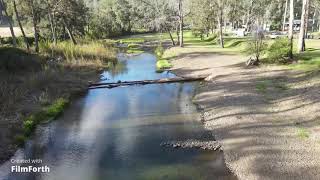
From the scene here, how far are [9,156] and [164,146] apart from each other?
7.15 metres

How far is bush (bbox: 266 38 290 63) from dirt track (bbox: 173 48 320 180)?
1636 millimetres

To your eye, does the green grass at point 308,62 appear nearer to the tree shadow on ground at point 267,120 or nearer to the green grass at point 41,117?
the tree shadow on ground at point 267,120

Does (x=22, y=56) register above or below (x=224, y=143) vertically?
above

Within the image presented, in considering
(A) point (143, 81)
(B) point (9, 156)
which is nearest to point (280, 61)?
(A) point (143, 81)

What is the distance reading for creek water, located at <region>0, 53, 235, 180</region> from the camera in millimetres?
16703

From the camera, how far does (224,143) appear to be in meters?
→ 19.5

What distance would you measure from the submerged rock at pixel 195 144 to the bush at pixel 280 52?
2060 cm

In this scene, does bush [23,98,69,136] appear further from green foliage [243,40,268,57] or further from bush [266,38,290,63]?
bush [266,38,290,63]

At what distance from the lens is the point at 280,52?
37.6 m

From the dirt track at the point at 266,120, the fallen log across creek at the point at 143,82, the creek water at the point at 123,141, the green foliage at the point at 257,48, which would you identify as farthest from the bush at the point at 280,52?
the creek water at the point at 123,141

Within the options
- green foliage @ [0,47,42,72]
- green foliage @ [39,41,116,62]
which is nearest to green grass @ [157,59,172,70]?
green foliage @ [39,41,116,62]

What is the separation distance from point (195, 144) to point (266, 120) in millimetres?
4651

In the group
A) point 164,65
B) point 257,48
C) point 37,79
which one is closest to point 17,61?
point 37,79

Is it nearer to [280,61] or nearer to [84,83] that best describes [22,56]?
[84,83]
